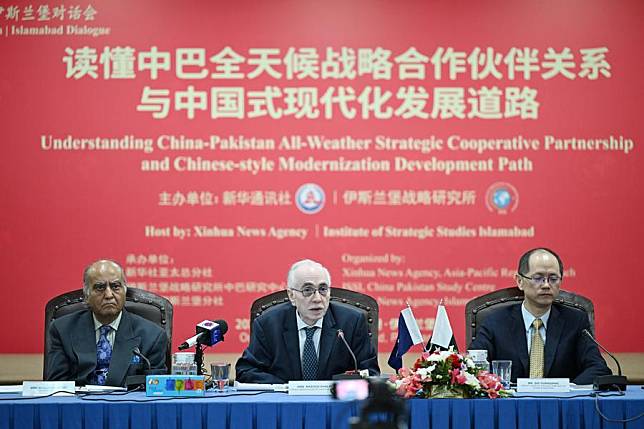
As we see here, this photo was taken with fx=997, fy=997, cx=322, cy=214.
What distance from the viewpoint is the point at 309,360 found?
4.18m

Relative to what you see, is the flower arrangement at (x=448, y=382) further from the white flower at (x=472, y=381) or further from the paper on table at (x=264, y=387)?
the paper on table at (x=264, y=387)

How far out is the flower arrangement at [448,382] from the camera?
11.0 feet

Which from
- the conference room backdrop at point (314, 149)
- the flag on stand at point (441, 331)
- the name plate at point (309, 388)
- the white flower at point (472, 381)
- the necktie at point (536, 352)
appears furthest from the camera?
the conference room backdrop at point (314, 149)

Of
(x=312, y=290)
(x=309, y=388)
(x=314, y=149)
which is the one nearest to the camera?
(x=309, y=388)

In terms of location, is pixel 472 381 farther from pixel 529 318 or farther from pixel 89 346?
pixel 89 346

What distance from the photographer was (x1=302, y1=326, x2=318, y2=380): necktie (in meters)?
4.17

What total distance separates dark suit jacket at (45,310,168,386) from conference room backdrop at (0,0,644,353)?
1.49 metres

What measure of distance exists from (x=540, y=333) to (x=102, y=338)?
187 cm

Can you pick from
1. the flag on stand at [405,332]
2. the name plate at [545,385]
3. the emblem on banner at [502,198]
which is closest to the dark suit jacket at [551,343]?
the flag on stand at [405,332]

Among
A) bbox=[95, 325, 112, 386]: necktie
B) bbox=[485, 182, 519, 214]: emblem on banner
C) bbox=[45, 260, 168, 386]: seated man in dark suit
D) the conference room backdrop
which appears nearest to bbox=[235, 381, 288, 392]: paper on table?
bbox=[45, 260, 168, 386]: seated man in dark suit

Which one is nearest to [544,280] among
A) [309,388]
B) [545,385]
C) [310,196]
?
[545,385]

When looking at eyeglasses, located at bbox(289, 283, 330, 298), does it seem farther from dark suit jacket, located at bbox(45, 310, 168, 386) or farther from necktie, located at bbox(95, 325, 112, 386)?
necktie, located at bbox(95, 325, 112, 386)

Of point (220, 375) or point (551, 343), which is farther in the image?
point (551, 343)

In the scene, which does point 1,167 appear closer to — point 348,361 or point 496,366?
point 348,361
